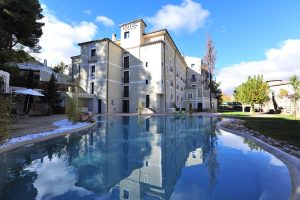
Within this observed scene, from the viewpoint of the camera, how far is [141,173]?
492 centimetres

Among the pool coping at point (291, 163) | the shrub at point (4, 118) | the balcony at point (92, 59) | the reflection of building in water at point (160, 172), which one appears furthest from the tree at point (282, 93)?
the shrub at point (4, 118)

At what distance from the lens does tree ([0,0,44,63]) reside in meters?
15.2

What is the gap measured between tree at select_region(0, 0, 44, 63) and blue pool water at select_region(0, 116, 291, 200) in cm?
1342

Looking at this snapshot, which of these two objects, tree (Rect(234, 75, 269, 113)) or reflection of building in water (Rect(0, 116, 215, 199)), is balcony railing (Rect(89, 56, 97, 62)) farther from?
tree (Rect(234, 75, 269, 113))

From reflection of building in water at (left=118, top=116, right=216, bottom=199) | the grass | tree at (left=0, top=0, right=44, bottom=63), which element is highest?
tree at (left=0, top=0, right=44, bottom=63)

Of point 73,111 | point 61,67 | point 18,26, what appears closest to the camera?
point 73,111

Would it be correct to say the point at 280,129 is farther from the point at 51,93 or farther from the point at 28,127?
the point at 51,93

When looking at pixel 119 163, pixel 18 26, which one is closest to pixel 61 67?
pixel 18 26

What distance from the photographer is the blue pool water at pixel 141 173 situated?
367 cm

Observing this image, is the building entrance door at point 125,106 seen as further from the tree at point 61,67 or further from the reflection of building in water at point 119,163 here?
the reflection of building in water at point 119,163

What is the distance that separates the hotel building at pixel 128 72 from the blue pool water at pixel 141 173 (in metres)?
23.0

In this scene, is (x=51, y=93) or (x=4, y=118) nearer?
(x=4, y=118)

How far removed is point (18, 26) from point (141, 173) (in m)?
18.0

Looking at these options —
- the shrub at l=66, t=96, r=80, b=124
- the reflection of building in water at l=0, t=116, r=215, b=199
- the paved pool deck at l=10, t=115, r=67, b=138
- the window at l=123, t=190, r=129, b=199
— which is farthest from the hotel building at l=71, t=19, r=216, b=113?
the window at l=123, t=190, r=129, b=199
